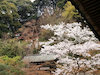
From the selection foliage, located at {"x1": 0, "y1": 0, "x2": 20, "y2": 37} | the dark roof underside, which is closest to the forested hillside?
foliage, located at {"x1": 0, "y1": 0, "x2": 20, "y2": 37}

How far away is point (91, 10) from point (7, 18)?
53.2 ft

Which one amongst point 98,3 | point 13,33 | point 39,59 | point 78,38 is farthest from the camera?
point 13,33

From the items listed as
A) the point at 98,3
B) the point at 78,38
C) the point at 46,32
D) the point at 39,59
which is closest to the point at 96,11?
the point at 98,3

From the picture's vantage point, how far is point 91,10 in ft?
3.28

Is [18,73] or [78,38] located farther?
[78,38]

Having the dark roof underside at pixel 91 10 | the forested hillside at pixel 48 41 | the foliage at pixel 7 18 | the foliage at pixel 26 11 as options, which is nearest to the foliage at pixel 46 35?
the forested hillside at pixel 48 41

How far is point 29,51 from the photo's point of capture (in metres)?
10.5

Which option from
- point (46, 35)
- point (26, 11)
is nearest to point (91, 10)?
point (46, 35)

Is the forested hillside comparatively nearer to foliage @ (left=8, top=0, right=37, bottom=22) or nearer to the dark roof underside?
foliage @ (left=8, top=0, right=37, bottom=22)

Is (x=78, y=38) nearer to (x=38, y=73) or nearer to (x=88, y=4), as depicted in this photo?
(x=38, y=73)

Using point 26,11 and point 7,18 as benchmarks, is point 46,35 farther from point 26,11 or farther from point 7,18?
point 26,11

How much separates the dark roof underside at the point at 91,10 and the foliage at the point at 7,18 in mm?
15022

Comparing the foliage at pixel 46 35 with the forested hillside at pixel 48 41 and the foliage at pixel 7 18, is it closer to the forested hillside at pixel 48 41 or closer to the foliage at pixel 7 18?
the forested hillside at pixel 48 41

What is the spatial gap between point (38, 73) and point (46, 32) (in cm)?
669
